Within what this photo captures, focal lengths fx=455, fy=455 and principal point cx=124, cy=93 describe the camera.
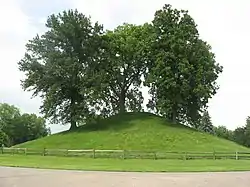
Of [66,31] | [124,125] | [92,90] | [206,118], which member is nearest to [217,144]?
[124,125]

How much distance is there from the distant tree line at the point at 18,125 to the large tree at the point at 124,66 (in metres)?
52.2

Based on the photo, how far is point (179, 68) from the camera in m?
65.6

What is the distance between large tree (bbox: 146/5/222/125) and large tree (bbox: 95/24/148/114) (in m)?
4.17

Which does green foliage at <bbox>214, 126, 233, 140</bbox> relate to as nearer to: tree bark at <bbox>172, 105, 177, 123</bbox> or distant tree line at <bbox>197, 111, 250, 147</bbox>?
distant tree line at <bbox>197, 111, 250, 147</bbox>

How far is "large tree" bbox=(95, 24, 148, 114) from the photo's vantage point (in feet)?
238

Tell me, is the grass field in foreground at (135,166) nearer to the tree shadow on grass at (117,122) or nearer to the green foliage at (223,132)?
the tree shadow on grass at (117,122)

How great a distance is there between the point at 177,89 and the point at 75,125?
1658 cm

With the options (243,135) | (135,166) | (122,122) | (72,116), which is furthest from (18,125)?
(135,166)

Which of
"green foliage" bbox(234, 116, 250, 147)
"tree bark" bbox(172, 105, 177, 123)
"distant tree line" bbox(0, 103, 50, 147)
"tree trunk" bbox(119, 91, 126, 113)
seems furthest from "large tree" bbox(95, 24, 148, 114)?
"distant tree line" bbox(0, 103, 50, 147)

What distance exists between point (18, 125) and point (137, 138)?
70465 millimetres

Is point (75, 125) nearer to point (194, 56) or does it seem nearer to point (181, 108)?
point (181, 108)

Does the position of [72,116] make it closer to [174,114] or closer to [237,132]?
[174,114]

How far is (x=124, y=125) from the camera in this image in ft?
222

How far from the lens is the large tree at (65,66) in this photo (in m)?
65.8
